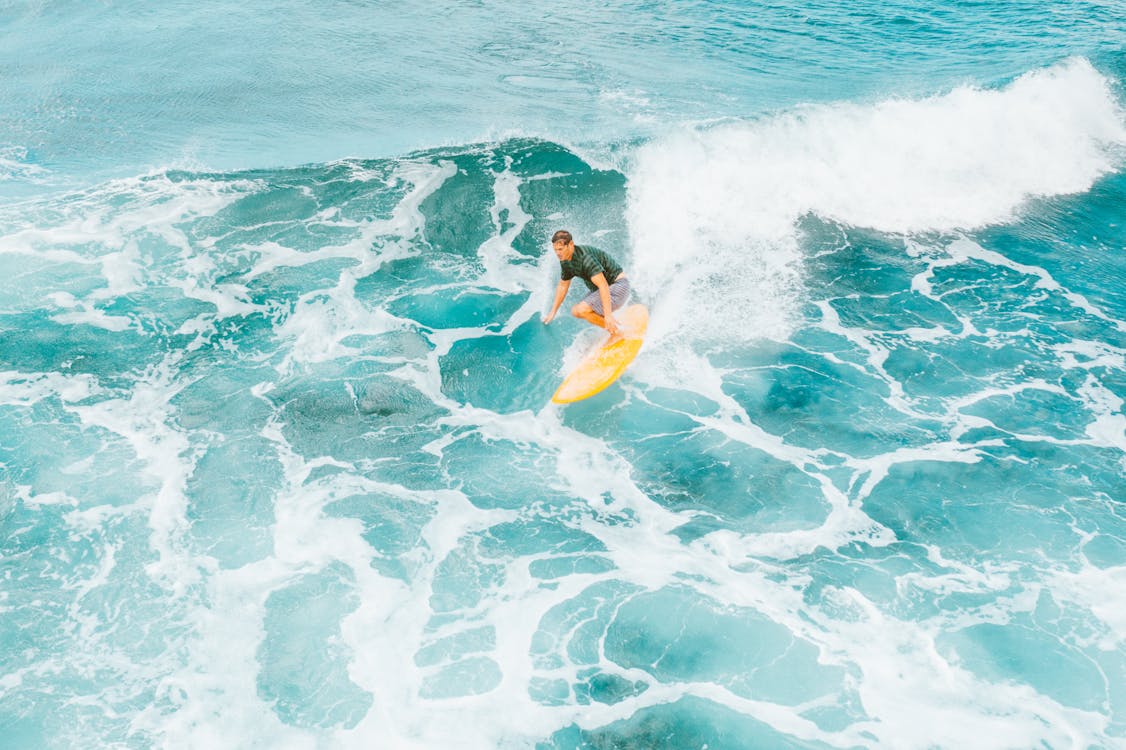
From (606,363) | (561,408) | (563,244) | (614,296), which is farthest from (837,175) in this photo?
(561,408)

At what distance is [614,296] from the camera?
1277 cm

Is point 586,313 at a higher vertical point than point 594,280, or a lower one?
lower

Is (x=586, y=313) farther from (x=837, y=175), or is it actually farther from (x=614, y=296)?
(x=837, y=175)

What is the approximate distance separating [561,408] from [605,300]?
1.95 meters

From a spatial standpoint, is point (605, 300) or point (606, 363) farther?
point (606, 363)

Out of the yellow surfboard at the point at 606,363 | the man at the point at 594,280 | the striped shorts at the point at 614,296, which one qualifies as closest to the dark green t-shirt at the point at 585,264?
the man at the point at 594,280

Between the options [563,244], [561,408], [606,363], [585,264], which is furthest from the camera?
[606,363]

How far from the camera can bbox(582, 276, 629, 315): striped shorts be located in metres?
12.5

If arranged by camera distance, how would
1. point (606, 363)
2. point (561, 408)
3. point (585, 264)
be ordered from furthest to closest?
point (606, 363) < point (561, 408) < point (585, 264)

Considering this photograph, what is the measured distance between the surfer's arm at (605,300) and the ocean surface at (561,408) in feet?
3.41

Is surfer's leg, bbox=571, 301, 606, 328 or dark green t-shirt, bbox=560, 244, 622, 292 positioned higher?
dark green t-shirt, bbox=560, 244, 622, 292

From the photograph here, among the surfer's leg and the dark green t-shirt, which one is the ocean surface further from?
the dark green t-shirt

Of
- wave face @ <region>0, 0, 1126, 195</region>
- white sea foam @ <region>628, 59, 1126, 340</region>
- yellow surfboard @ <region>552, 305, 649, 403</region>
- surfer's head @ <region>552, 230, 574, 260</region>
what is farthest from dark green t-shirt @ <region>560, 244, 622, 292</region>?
wave face @ <region>0, 0, 1126, 195</region>

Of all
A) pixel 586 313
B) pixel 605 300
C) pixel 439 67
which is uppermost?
pixel 439 67
